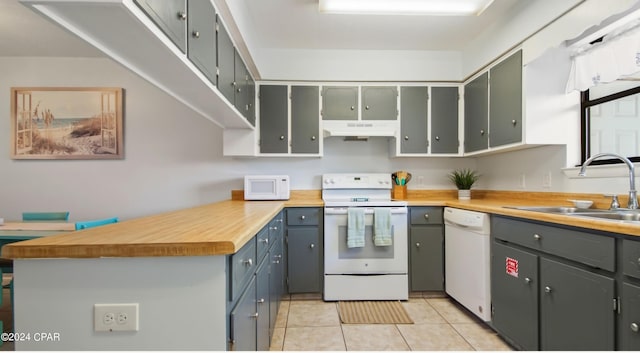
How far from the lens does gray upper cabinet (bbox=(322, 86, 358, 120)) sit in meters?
3.02

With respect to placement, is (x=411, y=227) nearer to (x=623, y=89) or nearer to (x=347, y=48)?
(x=623, y=89)

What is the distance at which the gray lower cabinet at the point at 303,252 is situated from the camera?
2658 mm

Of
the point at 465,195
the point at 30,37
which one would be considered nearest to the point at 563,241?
the point at 465,195

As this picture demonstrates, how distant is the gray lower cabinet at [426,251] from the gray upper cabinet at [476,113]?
2.53 feet

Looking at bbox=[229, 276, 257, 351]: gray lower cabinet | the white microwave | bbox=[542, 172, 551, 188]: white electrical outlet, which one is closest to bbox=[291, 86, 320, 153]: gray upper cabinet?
the white microwave

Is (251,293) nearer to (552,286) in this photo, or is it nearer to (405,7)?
(552,286)

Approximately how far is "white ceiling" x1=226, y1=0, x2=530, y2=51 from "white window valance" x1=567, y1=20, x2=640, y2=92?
0.58 metres

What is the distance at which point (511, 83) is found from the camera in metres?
2.31

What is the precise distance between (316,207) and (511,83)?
75.8 inches

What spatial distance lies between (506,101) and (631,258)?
1.59 meters

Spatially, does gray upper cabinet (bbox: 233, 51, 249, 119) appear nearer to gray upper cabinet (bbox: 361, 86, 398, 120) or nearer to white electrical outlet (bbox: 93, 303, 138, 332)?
gray upper cabinet (bbox: 361, 86, 398, 120)

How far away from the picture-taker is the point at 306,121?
3.02m

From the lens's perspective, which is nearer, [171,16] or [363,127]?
[171,16]

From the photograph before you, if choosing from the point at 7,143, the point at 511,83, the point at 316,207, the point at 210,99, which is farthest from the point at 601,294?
the point at 7,143
